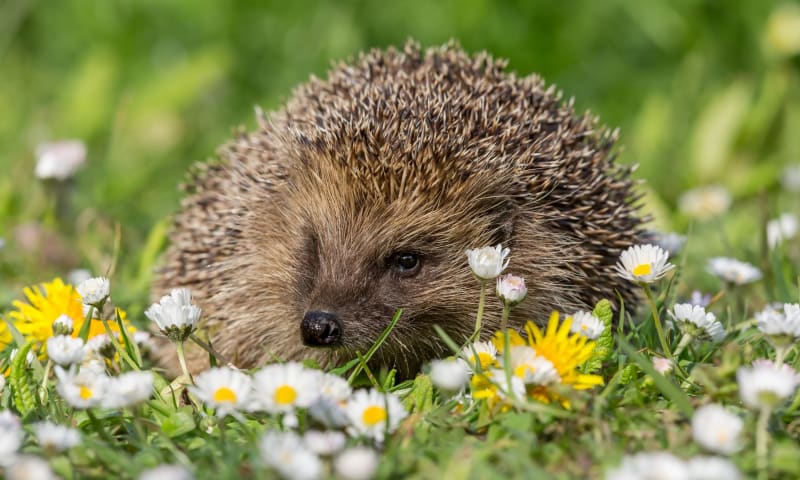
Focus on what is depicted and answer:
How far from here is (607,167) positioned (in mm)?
2943

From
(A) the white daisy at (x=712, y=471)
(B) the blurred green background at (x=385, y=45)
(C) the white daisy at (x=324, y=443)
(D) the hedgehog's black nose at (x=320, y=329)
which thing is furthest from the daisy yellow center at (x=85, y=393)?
(B) the blurred green background at (x=385, y=45)

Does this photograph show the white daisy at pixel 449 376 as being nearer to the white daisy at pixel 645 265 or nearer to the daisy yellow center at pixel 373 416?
the daisy yellow center at pixel 373 416

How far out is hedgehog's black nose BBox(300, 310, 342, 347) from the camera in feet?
7.75

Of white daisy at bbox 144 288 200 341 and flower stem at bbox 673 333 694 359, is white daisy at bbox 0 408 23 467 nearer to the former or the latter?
white daisy at bbox 144 288 200 341

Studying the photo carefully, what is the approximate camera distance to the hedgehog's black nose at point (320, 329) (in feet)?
7.75

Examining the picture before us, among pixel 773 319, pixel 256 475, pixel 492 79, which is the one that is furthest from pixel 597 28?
pixel 256 475

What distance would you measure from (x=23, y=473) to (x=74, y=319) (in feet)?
3.18

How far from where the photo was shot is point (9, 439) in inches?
68.7

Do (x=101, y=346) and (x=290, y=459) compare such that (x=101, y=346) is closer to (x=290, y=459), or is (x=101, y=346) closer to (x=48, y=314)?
(x=48, y=314)

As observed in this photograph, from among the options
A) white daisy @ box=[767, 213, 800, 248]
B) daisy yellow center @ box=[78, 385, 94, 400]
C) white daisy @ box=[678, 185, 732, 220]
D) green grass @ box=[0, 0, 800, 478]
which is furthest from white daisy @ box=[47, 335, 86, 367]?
white daisy @ box=[678, 185, 732, 220]

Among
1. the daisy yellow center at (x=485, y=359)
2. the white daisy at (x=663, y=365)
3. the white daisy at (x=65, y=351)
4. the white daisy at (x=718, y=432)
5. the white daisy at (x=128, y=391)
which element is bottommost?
the white daisy at (x=128, y=391)

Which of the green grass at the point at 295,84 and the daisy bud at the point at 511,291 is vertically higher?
the green grass at the point at 295,84

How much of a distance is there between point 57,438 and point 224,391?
31cm

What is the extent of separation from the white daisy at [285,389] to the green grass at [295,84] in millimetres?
1212
